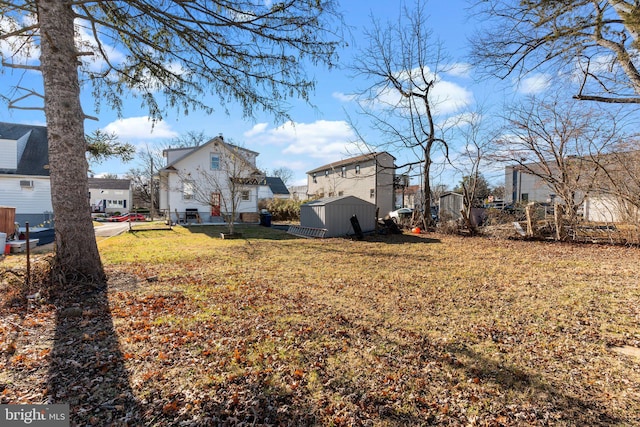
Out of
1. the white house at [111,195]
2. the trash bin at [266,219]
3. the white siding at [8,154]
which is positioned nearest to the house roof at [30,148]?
the white siding at [8,154]

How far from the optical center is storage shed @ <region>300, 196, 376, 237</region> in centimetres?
1535

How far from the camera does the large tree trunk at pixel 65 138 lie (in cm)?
504

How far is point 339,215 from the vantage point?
15633mm

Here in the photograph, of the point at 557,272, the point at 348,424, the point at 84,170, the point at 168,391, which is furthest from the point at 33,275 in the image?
the point at 557,272

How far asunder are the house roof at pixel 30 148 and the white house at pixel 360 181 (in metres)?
22.8

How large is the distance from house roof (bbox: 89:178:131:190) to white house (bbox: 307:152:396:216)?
27.4 m

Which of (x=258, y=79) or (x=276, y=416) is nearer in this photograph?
(x=276, y=416)

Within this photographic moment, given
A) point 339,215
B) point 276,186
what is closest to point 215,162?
point 339,215

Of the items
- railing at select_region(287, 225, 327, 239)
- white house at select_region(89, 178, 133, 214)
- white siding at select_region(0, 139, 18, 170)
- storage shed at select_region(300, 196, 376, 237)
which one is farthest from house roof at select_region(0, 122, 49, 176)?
white house at select_region(89, 178, 133, 214)

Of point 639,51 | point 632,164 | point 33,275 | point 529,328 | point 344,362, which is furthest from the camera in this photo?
point 632,164

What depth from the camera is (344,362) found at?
126 inches

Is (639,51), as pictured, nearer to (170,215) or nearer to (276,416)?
(276,416)

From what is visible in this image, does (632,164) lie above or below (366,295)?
above

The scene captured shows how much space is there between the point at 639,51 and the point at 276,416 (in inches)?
282
